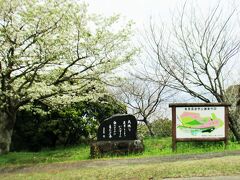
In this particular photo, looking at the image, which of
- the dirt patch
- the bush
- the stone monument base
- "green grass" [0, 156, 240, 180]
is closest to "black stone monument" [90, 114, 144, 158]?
the stone monument base

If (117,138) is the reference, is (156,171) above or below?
below

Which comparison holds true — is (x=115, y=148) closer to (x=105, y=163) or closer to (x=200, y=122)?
(x=105, y=163)

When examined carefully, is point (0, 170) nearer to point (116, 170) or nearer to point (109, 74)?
point (116, 170)

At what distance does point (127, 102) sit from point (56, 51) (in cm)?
1211

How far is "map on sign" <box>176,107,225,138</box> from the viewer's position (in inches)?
567

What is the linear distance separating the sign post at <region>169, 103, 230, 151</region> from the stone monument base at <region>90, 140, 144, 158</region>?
1.41 metres

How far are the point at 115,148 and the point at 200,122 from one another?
3.08m

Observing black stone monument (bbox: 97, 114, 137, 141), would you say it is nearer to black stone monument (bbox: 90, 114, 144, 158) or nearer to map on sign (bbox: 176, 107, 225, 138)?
black stone monument (bbox: 90, 114, 144, 158)

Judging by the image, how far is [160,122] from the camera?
2428cm

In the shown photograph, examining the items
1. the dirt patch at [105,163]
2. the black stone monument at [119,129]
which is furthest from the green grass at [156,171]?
the black stone monument at [119,129]

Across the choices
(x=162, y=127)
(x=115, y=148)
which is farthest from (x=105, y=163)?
(x=162, y=127)

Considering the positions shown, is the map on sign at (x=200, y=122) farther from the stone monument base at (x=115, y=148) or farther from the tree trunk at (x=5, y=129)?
the tree trunk at (x=5, y=129)

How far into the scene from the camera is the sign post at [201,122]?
14.4 m

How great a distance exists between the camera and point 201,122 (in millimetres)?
14430
